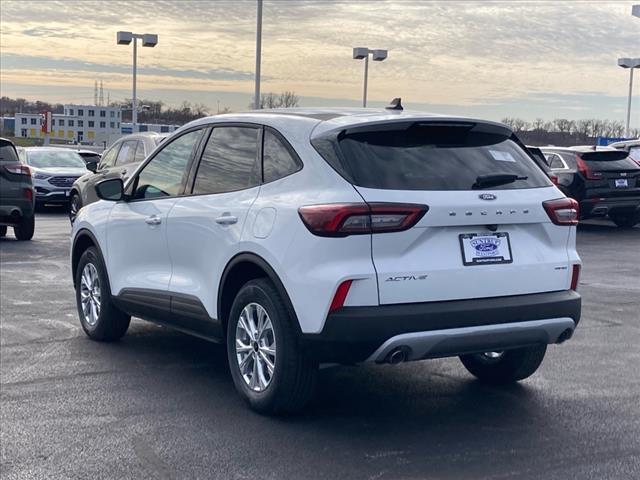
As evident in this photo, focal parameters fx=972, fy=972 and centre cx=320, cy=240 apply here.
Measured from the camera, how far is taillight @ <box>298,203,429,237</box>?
514 centimetres

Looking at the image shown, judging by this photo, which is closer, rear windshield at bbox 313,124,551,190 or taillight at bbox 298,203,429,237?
taillight at bbox 298,203,429,237

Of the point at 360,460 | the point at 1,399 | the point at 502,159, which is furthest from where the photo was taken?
the point at 1,399

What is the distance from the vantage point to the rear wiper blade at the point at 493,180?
5514 millimetres

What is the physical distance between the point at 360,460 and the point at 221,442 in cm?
80

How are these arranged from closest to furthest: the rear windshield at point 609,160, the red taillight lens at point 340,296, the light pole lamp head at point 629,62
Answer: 1. the red taillight lens at point 340,296
2. the rear windshield at point 609,160
3. the light pole lamp head at point 629,62

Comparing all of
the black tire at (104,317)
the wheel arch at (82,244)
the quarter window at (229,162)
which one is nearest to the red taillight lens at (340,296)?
the quarter window at (229,162)

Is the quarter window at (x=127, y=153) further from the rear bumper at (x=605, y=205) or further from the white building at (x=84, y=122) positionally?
the white building at (x=84, y=122)

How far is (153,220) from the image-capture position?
6.94 m

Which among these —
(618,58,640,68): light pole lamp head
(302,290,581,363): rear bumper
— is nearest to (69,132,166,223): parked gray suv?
(302,290,581,363): rear bumper

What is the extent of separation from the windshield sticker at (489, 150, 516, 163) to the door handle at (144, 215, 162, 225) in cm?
244

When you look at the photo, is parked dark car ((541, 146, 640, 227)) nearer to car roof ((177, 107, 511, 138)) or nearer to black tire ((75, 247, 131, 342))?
black tire ((75, 247, 131, 342))

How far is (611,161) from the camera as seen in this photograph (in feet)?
65.2

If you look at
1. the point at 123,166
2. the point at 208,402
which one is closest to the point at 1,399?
the point at 208,402

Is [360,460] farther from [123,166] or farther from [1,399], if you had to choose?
[123,166]
